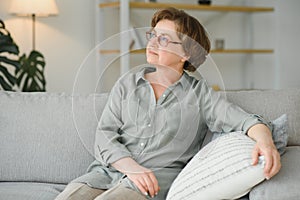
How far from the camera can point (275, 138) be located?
6.79ft

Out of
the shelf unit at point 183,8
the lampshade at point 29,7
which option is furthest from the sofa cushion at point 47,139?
the shelf unit at point 183,8

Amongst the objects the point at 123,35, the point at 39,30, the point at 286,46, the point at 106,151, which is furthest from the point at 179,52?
the point at 286,46

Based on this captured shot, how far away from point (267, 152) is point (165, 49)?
44 cm

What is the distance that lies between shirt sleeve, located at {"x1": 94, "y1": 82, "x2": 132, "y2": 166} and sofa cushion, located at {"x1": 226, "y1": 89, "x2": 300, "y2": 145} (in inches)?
18.7

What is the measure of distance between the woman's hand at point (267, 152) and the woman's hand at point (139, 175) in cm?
33

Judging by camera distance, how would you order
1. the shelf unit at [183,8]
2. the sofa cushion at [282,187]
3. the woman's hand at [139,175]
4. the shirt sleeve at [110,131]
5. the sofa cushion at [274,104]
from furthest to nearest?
the shelf unit at [183,8] < the sofa cushion at [274,104] < the shirt sleeve at [110,131] < the woman's hand at [139,175] < the sofa cushion at [282,187]

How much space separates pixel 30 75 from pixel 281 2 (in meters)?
2.27

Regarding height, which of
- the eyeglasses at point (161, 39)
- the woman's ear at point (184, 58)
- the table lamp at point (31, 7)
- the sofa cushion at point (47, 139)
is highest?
the eyeglasses at point (161, 39)

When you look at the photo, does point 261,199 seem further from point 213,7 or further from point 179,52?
point 213,7

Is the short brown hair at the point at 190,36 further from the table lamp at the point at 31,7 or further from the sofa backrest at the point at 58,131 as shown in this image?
the table lamp at the point at 31,7

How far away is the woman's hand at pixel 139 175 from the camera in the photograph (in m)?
1.97

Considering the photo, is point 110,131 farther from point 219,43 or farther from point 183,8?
point 219,43

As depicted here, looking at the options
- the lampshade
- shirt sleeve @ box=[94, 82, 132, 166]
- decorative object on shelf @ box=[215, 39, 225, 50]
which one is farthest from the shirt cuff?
decorative object on shelf @ box=[215, 39, 225, 50]

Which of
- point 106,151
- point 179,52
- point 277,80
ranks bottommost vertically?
point 277,80
